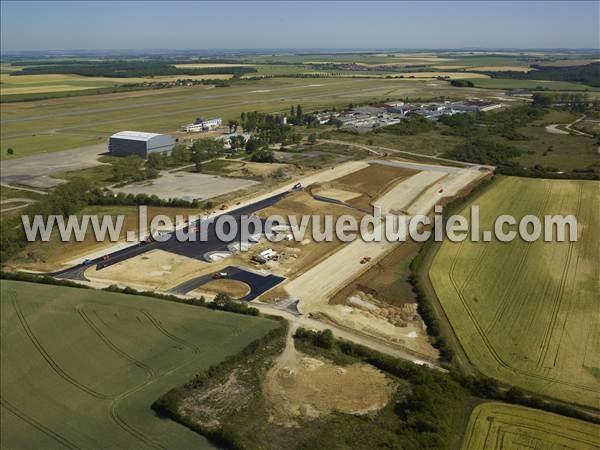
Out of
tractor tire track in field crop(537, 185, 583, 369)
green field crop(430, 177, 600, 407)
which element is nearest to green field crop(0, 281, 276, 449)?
green field crop(430, 177, 600, 407)

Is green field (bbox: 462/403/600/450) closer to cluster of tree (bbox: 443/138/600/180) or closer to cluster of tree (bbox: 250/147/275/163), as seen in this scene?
cluster of tree (bbox: 443/138/600/180)

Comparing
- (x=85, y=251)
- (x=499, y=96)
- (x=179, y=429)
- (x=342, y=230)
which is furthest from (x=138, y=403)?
(x=499, y=96)

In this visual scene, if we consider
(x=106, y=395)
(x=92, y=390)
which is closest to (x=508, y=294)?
(x=106, y=395)

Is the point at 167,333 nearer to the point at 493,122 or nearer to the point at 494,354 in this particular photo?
the point at 494,354

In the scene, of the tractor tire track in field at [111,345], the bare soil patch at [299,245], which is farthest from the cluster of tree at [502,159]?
the tractor tire track in field at [111,345]

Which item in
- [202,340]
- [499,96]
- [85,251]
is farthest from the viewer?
[499,96]

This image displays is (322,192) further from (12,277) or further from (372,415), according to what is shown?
(372,415)
